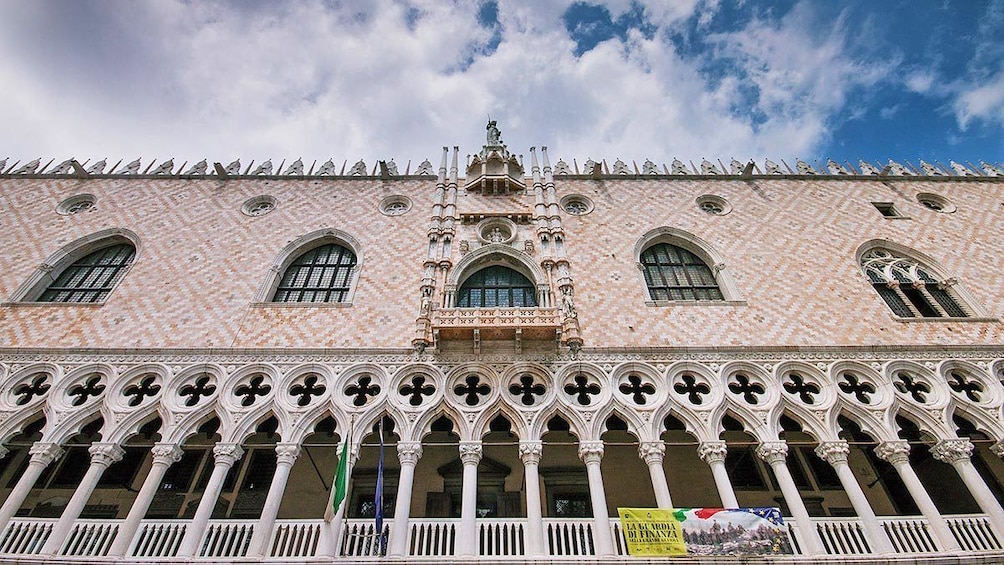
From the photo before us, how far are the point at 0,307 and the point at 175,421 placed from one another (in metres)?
6.82

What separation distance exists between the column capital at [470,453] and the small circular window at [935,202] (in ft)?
55.9

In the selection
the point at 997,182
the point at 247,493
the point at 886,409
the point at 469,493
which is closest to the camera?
the point at 469,493

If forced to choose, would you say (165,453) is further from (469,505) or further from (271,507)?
(469,505)

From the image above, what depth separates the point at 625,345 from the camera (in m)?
11.1

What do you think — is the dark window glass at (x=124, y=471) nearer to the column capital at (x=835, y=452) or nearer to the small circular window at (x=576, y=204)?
the small circular window at (x=576, y=204)

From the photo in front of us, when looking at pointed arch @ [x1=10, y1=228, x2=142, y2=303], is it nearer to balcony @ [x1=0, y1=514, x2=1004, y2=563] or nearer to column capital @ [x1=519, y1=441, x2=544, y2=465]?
balcony @ [x1=0, y1=514, x2=1004, y2=563]

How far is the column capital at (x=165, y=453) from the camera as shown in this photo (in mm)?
9031

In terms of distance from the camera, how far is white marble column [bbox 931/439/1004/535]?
27.2 feet

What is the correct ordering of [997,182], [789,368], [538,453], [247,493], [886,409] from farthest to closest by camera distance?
[997,182] → [247,493] → [789,368] → [886,409] → [538,453]

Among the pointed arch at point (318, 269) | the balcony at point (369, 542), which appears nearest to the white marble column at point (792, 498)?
the balcony at point (369, 542)

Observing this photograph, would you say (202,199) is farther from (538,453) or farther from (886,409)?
(886,409)

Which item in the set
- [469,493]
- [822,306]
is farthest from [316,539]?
[822,306]

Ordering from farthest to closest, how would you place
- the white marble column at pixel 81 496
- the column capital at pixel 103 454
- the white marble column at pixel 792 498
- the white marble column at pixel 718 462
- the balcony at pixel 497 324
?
the balcony at pixel 497 324 → the column capital at pixel 103 454 → the white marble column at pixel 718 462 → the white marble column at pixel 792 498 → the white marble column at pixel 81 496

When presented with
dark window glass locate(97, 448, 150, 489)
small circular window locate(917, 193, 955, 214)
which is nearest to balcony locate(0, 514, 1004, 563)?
dark window glass locate(97, 448, 150, 489)
